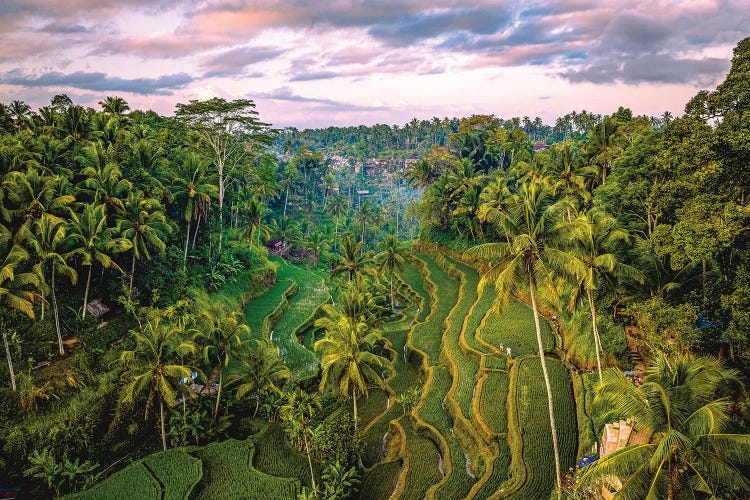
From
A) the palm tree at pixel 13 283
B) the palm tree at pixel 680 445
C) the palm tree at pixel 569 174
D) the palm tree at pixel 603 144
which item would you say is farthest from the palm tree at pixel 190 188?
the palm tree at pixel 680 445

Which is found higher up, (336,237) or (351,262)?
(351,262)

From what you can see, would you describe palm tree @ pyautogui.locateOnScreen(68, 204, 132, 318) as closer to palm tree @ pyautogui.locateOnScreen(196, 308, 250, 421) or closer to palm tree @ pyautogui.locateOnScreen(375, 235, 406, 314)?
palm tree @ pyautogui.locateOnScreen(196, 308, 250, 421)

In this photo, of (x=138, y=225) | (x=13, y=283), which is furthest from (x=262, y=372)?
(x=138, y=225)

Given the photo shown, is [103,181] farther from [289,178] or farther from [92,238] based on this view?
[289,178]

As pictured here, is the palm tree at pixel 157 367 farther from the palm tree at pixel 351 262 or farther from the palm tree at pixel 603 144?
the palm tree at pixel 603 144

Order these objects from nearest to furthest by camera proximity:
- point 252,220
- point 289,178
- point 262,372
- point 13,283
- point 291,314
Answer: point 13,283 → point 262,372 → point 291,314 → point 252,220 → point 289,178

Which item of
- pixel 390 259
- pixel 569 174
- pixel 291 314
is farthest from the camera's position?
pixel 390 259
